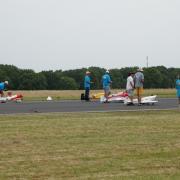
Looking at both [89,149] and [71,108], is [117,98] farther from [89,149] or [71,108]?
[89,149]

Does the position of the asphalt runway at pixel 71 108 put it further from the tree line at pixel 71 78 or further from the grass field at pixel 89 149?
the tree line at pixel 71 78

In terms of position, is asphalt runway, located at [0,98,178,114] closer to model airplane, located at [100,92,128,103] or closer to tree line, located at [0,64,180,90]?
model airplane, located at [100,92,128,103]

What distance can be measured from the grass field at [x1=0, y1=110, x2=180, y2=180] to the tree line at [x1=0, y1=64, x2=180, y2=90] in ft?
223

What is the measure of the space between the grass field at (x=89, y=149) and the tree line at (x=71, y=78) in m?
68.1

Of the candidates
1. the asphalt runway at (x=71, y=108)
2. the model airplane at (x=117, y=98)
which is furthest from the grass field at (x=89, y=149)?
the model airplane at (x=117, y=98)

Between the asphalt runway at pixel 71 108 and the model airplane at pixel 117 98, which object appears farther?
the model airplane at pixel 117 98

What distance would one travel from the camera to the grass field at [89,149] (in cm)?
1001

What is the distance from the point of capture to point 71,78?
10350cm

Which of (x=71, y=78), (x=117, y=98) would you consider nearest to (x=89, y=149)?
(x=117, y=98)

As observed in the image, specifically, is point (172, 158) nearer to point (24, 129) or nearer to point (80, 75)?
point (24, 129)

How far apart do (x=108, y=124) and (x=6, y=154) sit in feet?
19.7

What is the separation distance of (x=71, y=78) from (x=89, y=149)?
91.2 m

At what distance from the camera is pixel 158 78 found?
85.2 m

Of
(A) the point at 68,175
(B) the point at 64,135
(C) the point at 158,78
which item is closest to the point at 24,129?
(B) the point at 64,135
